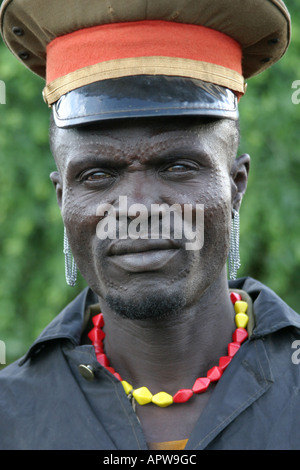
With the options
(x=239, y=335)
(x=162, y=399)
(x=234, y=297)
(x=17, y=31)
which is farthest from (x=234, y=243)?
(x=17, y=31)

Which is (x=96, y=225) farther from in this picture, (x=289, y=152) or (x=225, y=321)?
(x=289, y=152)

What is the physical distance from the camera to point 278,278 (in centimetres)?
616

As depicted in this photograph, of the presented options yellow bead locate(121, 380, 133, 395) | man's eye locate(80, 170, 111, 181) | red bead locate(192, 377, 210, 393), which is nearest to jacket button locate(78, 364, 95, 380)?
yellow bead locate(121, 380, 133, 395)

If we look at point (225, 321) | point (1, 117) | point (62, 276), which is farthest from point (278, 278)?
point (225, 321)

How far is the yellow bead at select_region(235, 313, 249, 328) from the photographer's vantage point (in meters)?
3.10

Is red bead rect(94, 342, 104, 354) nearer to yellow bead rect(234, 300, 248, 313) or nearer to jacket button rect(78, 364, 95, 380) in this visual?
jacket button rect(78, 364, 95, 380)

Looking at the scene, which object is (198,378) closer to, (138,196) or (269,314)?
(269,314)

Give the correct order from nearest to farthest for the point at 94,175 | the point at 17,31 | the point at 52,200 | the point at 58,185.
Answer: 1. the point at 94,175
2. the point at 17,31
3. the point at 58,185
4. the point at 52,200

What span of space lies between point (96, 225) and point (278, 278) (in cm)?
361

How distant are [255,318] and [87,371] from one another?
75cm

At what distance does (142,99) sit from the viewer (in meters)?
2.65
